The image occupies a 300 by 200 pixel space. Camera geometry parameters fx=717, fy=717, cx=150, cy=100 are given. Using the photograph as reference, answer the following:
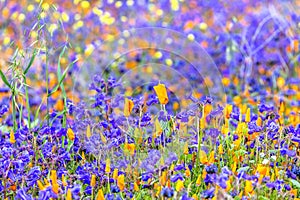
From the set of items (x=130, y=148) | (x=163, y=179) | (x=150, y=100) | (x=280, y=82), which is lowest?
(x=163, y=179)

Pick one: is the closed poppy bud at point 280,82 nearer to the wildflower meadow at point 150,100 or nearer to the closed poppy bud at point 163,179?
the wildflower meadow at point 150,100

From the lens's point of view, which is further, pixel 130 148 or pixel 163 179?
pixel 130 148

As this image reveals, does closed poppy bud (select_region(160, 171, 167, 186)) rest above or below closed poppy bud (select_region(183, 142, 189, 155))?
below

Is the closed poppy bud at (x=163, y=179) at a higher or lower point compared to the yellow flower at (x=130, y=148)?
lower

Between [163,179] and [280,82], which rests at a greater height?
[280,82]

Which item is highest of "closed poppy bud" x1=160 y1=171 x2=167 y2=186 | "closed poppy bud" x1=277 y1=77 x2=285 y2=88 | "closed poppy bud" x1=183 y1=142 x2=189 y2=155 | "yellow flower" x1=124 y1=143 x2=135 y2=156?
"closed poppy bud" x1=277 y1=77 x2=285 y2=88

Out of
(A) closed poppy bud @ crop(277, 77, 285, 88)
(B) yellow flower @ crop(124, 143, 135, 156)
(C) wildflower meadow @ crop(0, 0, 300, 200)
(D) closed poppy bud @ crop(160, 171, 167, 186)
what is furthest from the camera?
(A) closed poppy bud @ crop(277, 77, 285, 88)

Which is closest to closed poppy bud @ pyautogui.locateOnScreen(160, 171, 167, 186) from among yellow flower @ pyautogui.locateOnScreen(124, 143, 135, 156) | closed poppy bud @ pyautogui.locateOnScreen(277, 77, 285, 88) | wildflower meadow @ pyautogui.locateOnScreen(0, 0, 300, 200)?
wildflower meadow @ pyautogui.locateOnScreen(0, 0, 300, 200)

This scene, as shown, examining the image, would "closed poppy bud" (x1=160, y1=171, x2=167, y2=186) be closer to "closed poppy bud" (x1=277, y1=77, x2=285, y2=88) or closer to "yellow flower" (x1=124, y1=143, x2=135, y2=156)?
"yellow flower" (x1=124, y1=143, x2=135, y2=156)

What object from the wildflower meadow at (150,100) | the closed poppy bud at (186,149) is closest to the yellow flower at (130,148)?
the wildflower meadow at (150,100)

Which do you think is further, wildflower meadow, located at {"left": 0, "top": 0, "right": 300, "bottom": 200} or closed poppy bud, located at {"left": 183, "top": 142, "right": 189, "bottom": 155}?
closed poppy bud, located at {"left": 183, "top": 142, "right": 189, "bottom": 155}

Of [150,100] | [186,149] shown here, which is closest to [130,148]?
[186,149]

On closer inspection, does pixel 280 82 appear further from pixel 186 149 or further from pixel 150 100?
pixel 186 149
